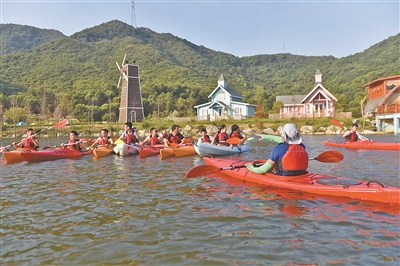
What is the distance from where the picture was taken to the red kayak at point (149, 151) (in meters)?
13.5

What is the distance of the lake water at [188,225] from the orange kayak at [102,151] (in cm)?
559

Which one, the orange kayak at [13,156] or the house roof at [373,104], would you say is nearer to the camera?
the orange kayak at [13,156]

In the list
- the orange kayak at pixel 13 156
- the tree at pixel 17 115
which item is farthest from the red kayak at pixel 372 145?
the tree at pixel 17 115

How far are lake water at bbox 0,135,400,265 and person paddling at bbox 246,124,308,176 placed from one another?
46 centimetres

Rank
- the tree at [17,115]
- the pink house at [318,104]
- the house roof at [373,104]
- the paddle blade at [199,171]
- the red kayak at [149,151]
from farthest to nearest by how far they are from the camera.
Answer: the tree at [17,115], the pink house at [318,104], the house roof at [373,104], the red kayak at [149,151], the paddle blade at [199,171]

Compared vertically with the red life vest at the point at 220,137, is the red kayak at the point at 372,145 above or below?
below

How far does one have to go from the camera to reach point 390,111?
27094 mm

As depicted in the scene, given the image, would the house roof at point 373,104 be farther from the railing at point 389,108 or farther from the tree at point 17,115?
the tree at point 17,115

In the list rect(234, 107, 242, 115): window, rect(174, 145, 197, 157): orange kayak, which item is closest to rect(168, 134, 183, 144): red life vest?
rect(174, 145, 197, 157): orange kayak

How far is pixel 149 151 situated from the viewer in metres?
13.8

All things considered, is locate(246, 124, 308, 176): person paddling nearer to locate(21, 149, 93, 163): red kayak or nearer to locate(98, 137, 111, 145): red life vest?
locate(21, 149, 93, 163): red kayak

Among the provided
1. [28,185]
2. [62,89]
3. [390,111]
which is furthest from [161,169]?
[62,89]

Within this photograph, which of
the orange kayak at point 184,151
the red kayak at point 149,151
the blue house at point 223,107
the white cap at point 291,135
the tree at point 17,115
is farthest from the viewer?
the blue house at point 223,107

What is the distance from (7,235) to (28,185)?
374 cm
